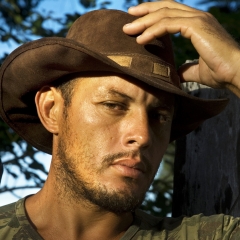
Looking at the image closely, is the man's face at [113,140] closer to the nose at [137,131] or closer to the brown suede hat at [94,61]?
the nose at [137,131]

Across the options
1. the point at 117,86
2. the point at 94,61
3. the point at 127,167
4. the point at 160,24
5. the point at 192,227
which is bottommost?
the point at 192,227

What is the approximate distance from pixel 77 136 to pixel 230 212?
1171mm

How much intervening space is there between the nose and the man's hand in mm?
408

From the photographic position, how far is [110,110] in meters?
3.64

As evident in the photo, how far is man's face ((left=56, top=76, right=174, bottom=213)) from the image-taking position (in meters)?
3.55

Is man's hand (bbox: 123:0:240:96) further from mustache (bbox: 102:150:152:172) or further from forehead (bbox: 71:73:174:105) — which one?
mustache (bbox: 102:150:152:172)

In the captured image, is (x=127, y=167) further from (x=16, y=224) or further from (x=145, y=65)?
(x=16, y=224)

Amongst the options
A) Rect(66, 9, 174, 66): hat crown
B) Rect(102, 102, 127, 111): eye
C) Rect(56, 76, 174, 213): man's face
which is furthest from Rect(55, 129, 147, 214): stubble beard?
Rect(66, 9, 174, 66): hat crown

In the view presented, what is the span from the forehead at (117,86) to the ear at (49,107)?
0.27 meters

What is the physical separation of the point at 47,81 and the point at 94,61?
1.46 ft

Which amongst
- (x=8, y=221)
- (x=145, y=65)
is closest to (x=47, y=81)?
(x=145, y=65)

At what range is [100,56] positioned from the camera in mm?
3482

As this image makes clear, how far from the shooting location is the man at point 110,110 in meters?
3.57

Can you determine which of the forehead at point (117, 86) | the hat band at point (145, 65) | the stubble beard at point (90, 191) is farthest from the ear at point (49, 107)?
the hat band at point (145, 65)
